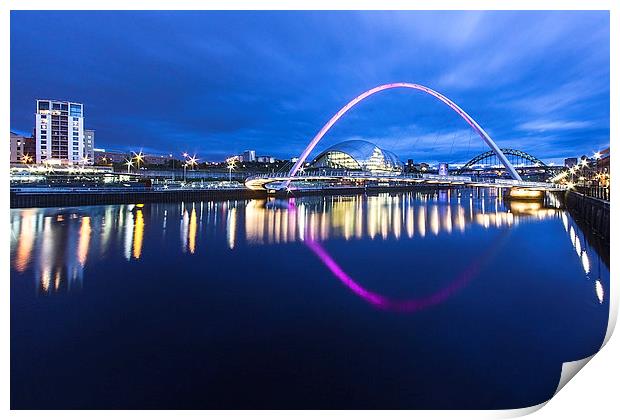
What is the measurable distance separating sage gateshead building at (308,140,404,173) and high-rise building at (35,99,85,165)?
26936 millimetres

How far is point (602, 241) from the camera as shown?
8.03 metres

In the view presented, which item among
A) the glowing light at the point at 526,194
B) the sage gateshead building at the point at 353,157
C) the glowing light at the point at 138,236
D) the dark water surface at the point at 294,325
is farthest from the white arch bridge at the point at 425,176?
the sage gateshead building at the point at 353,157

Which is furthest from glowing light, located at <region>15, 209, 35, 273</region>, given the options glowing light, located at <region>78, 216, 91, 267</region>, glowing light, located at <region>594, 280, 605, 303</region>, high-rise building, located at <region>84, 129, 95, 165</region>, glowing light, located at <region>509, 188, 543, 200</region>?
high-rise building, located at <region>84, 129, 95, 165</region>

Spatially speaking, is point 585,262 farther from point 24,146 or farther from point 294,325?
point 24,146

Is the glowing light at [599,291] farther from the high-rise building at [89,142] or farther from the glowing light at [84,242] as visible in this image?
the high-rise building at [89,142]

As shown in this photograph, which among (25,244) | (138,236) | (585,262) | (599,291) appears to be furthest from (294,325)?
(25,244)

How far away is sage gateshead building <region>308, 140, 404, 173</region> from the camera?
1682 inches

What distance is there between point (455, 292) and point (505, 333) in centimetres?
132

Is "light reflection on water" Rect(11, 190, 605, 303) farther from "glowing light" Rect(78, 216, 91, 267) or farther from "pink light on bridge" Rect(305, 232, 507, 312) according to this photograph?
"pink light on bridge" Rect(305, 232, 507, 312)

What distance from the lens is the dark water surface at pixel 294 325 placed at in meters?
2.42

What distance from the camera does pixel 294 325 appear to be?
3398 millimetres

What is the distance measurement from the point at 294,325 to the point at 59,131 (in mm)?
46289

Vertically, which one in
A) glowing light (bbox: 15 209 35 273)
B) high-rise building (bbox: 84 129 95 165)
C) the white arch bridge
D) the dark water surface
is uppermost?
high-rise building (bbox: 84 129 95 165)

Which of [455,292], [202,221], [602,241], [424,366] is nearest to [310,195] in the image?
[202,221]
